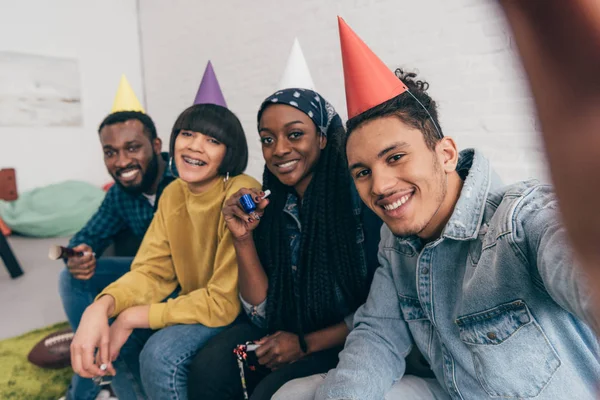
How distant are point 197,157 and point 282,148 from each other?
31cm

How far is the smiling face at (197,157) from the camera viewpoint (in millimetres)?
1288

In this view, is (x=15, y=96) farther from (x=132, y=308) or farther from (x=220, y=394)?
(x=220, y=394)

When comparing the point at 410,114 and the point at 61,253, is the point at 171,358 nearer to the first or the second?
the point at 61,253

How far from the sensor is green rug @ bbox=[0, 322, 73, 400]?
5.07 ft

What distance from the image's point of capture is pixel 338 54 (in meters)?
2.40

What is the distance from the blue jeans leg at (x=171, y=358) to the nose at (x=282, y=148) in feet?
1.73

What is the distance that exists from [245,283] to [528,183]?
736 mm

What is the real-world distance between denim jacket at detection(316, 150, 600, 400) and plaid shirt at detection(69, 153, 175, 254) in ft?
3.36

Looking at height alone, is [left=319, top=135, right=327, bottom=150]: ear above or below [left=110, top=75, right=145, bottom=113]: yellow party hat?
below

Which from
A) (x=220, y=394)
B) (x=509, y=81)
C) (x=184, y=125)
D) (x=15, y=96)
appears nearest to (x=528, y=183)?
(x=220, y=394)

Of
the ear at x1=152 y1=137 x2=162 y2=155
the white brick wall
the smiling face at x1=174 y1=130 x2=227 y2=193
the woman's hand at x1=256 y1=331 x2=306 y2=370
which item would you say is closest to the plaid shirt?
the ear at x1=152 y1=137 x2=162 y2=155

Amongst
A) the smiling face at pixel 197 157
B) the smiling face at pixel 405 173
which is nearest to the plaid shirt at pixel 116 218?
the smiling face at pixel 197 157

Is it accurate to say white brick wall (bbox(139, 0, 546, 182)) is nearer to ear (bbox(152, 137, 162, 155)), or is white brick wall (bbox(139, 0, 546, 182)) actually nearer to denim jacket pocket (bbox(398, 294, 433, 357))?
denim jacket pocket (bbox(398, 294, 433, 357))

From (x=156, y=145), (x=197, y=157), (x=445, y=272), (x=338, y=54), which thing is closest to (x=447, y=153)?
(x=445, y=272)
